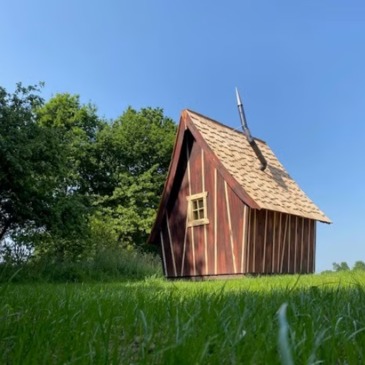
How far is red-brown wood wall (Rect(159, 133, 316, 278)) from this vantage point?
1338cm

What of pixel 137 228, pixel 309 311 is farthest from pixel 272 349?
pixel 137 228

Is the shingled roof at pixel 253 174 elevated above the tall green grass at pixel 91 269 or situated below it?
above

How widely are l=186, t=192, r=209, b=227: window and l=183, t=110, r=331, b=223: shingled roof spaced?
4.78 ft

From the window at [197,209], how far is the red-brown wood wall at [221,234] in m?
0.16

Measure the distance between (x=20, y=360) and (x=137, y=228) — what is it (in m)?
27.7

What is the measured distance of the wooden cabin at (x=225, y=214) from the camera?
43.9 feet

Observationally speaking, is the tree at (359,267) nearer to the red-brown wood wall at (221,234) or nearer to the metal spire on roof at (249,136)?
the red-brown wood wall at (221,234)

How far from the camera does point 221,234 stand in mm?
13836

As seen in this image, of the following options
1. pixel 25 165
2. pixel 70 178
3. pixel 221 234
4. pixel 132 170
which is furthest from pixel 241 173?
pixel 132 170

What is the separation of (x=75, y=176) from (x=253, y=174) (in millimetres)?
10542

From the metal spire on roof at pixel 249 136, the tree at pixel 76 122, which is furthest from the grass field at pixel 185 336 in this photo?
the tree at pixel 76 122

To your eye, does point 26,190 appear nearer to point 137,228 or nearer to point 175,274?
point 175,274

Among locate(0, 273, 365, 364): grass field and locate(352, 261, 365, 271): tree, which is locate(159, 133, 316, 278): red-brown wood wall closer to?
locate(352, 261, 365, 271): tree

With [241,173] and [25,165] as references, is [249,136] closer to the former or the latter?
[241,173]
